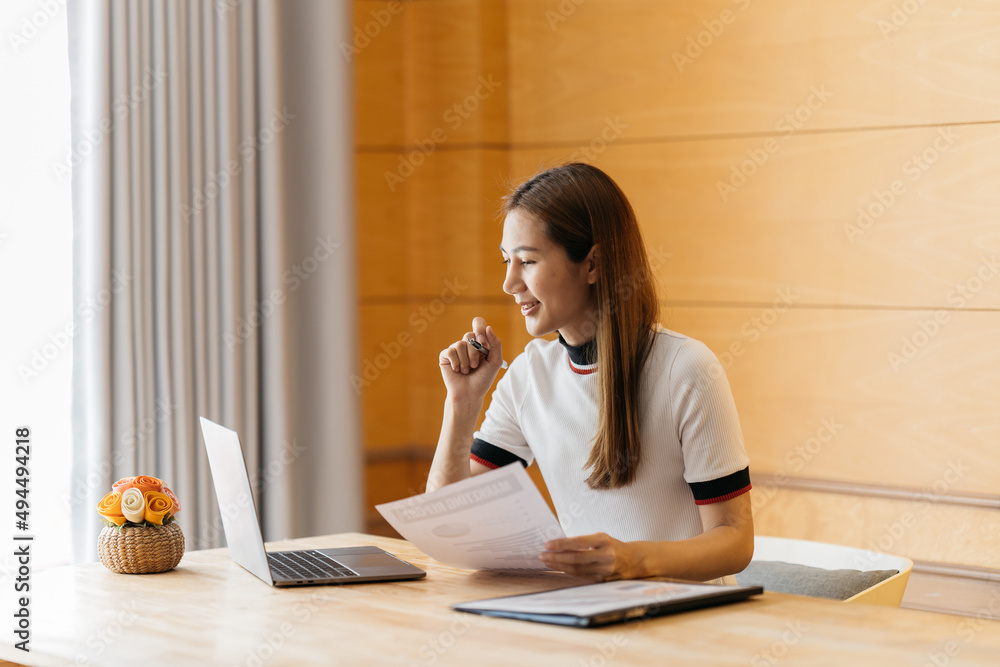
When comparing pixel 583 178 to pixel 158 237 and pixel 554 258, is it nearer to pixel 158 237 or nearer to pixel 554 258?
pixel 554 258

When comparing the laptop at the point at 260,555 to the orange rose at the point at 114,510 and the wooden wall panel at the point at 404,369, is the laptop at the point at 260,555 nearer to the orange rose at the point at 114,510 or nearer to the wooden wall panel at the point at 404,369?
the orange rose at the point at 114,510

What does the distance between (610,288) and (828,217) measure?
1343 mm

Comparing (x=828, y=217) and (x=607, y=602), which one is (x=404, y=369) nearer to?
(x=828, y=217)

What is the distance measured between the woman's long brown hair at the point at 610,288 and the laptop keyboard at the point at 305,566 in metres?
0.50

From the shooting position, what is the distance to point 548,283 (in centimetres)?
205

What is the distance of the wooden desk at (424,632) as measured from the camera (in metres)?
1.31

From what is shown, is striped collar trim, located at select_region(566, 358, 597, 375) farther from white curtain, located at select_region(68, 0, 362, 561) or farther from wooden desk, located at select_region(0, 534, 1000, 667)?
white curtain, located at select_region(68, 0, 362, 561)

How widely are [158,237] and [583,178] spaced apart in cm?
172

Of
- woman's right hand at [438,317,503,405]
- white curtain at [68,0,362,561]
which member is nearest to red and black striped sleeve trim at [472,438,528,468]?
woman's right hand at [438,317,503,405]

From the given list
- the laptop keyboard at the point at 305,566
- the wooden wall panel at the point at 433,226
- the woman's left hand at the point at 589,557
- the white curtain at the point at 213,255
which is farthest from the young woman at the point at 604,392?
the wooden wall panel at the point at 433,226

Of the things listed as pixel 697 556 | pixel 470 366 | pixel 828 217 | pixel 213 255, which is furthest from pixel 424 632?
pixel 213 255

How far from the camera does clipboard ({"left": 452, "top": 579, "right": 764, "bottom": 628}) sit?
1416mm

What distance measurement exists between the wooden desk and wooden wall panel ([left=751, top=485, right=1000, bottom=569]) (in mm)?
1572

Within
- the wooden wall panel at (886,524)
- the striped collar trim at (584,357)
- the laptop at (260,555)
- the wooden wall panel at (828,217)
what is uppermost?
the wooden wall panel at (828,217)
